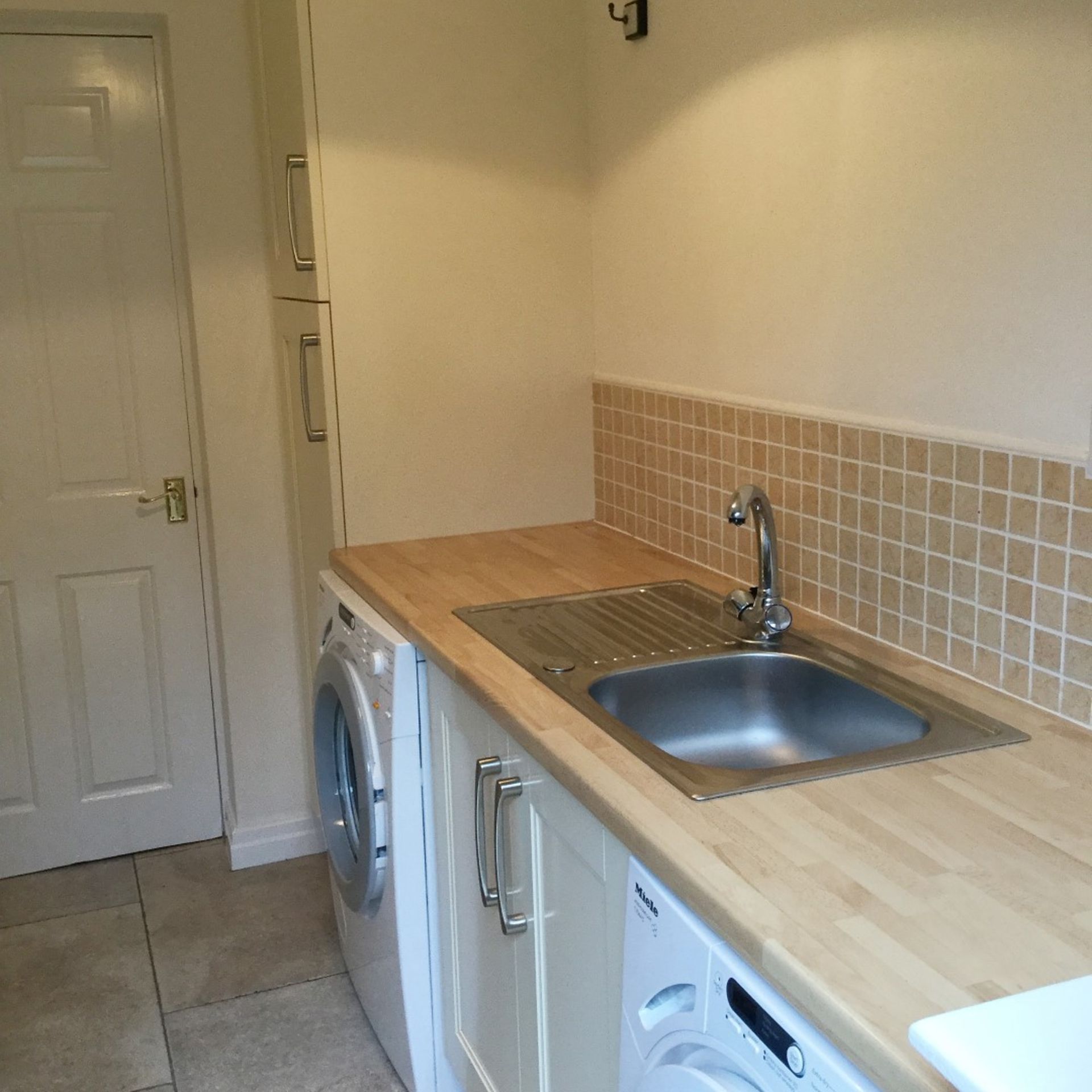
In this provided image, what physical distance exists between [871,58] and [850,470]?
Result: 63 cm

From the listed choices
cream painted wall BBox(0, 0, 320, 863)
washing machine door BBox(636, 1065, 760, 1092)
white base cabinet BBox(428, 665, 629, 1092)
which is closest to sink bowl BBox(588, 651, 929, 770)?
white base cabinet BBox(428, 665, 629, 1092)

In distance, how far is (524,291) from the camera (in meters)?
2.79

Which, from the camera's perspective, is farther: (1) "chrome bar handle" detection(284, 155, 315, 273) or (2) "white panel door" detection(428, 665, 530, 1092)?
(1) "chrome bar handle" detection(284, 155, 315, 273)

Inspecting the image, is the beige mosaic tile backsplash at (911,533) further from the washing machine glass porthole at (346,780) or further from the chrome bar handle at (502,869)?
the washing machine glass porthole at (346,780)

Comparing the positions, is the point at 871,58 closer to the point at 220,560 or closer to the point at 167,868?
the point at 220,560

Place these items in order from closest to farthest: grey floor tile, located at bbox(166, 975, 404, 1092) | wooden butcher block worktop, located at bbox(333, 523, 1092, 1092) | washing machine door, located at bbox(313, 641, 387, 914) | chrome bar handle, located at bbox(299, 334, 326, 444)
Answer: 1. wooden butcher block worktop, located at bbox(333, 523, 1092, 1092)
2. washing machine door, located at bbox(313, 641, 387, 914)
3. grey floor tile, located at bbox(166, 975, 404, 1092)
4. chrome bar handle, located at bbox(299, 334, 326, 444)

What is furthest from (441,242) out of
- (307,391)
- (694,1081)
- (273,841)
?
(694,1081)

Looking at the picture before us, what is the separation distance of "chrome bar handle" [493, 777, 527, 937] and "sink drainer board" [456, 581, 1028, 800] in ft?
0.60

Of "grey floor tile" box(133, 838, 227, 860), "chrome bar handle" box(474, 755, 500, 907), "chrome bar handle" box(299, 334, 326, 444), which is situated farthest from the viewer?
"grey floor tile" box(133, 838, 227, 860)

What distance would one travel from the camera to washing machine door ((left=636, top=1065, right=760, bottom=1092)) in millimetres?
1113

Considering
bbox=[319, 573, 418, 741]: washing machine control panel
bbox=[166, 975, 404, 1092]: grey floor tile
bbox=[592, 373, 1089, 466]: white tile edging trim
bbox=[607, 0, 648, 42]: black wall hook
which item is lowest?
bbox=[166, 975, 404, 1092]: grey floor tile

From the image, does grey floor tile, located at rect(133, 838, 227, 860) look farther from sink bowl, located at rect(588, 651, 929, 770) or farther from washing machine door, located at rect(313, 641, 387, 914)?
sink bowl, located at rect(588, 651, 929, 770)

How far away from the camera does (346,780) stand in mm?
2520

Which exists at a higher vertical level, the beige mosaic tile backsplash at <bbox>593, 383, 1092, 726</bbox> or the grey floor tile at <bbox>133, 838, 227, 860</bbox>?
the beige mosaic tile backsplash at <bbox>593, 383, 1092, 726</bbox>
